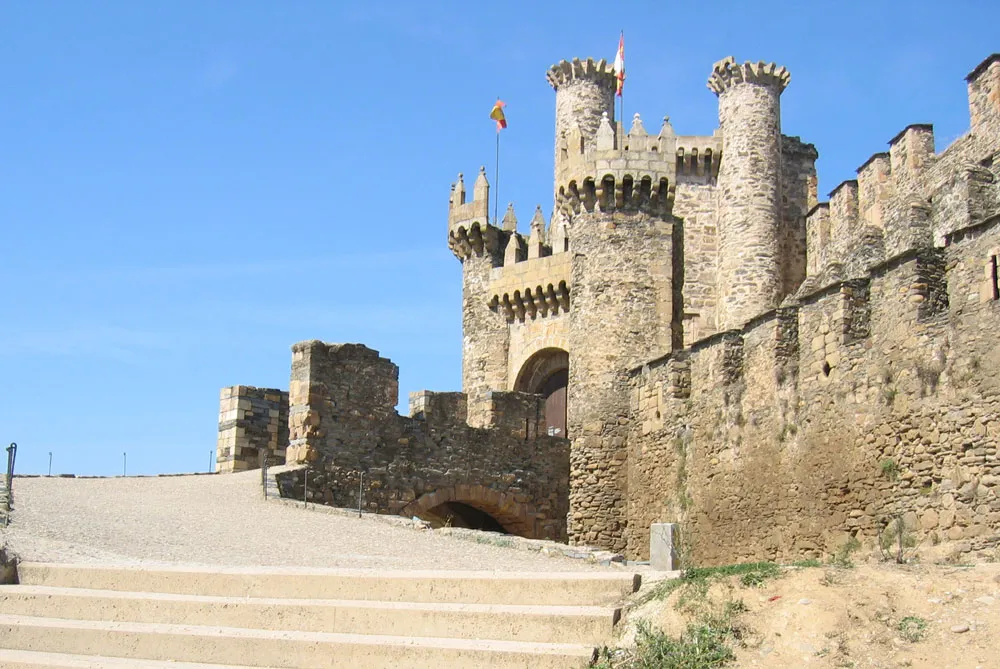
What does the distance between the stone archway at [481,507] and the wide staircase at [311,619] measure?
38.1 ft

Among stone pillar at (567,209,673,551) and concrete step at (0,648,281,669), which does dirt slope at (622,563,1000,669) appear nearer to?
concrete step at (0,648,281,669)

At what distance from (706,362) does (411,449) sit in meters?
5.22

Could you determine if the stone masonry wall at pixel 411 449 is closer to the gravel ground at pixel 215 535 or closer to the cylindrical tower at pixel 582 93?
the gravel ground at pixel 215 535

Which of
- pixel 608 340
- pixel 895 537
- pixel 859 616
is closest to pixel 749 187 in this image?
pixel 608 340

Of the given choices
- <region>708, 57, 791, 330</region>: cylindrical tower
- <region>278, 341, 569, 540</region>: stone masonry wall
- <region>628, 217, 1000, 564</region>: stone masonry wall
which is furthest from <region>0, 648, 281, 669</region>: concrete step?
<region>708, 57, 791, 330</region>: cylindrical tower

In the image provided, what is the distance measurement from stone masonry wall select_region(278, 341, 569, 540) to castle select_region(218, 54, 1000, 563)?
0.04 meters

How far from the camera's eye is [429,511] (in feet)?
79.3

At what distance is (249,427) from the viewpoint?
2473cm

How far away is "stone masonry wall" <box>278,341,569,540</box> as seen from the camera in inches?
852

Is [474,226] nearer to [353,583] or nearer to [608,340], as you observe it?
[608,340]

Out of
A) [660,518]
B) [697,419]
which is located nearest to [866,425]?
[697,419]

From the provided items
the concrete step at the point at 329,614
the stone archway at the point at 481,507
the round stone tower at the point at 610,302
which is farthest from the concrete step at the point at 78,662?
the round stone tower at the point at 610,302

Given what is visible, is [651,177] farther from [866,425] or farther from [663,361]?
[866,425]

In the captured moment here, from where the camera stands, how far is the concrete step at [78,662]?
33.2 ft
